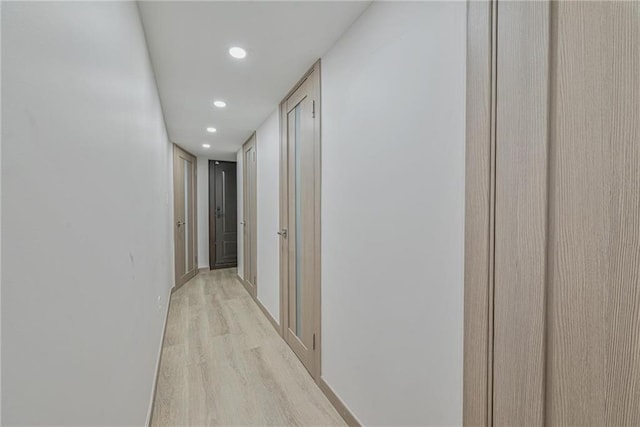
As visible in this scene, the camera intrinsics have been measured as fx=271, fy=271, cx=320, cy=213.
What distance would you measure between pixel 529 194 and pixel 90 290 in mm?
1269

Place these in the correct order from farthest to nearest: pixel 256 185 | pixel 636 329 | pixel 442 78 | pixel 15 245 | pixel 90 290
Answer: pixel 256 185, pixel 442 78, pixel 90 290, pixel 636 329, pixel 15 245

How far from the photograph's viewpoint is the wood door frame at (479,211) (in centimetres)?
88

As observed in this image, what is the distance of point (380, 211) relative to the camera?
140cm

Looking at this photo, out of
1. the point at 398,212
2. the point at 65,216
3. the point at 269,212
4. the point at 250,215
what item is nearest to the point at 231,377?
the point at 269,212

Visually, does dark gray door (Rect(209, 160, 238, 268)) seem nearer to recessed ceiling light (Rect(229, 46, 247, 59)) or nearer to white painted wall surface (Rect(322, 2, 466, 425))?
recessed ceiling light (Rect(229, 46, 247, 59))

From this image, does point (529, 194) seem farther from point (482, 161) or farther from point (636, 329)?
point (636, 329)

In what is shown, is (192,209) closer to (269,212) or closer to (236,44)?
(269,212)

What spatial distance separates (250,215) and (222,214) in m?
1.99

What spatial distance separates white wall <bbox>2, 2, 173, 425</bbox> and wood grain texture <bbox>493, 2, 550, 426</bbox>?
1.14m

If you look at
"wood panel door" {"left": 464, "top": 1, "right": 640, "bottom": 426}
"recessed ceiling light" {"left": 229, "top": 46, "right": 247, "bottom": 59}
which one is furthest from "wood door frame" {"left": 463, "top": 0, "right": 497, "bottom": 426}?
"recessed ceiling light" {"left": 229, "top": 46, "right": 247, "bottom": 59}

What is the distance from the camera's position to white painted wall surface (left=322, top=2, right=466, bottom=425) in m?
1.04

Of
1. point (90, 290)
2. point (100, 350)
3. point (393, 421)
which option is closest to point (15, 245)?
→ point (90, 290)

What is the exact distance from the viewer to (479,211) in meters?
0.92

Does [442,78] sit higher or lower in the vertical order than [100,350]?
higher
